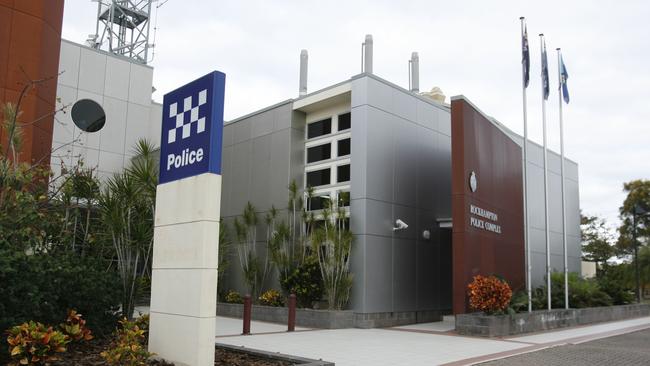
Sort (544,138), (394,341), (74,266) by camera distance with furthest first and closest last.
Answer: (544,138)
(394,341)
(74,266)

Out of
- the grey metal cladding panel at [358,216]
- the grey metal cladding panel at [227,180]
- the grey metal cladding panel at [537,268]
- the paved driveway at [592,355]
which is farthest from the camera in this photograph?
the grey metal cladding panel at [537,268]

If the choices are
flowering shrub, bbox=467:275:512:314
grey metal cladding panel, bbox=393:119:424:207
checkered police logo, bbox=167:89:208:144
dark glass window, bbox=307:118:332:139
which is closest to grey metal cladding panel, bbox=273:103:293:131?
dark glass window, bbox=307:118:332:139

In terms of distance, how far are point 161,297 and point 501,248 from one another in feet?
43.0

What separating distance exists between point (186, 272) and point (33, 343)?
1.81 metres

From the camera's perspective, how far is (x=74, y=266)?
9023 millimetres

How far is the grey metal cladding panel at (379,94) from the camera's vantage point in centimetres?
1667

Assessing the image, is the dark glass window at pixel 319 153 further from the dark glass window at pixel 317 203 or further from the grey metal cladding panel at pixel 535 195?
the grey metal cladding panel at pixel 535 195

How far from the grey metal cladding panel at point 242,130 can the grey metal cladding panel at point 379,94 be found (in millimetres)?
5718

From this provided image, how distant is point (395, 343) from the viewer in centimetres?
1197

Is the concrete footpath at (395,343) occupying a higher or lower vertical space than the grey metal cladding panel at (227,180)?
lower

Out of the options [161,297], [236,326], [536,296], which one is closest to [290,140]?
[236,326]

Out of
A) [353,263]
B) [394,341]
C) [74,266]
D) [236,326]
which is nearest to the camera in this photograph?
[74,266]

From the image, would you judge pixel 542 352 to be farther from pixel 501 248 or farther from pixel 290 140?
pixel 290 140

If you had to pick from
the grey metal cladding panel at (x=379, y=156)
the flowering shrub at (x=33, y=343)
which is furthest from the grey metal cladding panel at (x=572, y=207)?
the flowering shrub at (x=33, y=343)
